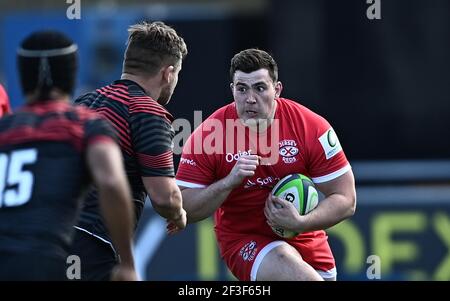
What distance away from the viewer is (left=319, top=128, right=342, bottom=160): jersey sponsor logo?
8.19m

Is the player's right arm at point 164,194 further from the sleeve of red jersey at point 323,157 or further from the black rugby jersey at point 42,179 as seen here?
the sleeve of red jersey at point 323,157

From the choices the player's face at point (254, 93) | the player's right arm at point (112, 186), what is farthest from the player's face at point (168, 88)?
the player's right arm at point (112, 186)

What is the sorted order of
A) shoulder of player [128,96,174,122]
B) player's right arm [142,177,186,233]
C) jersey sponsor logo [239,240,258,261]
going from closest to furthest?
player's right arm [142,177,186,233] → shoulder of player [128,96,174,122] → jersey sponsor logo [239,240,258,261]

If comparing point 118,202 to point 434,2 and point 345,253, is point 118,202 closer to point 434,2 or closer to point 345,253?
point 345,253

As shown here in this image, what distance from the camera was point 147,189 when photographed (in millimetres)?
7020

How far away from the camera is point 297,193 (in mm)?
7965

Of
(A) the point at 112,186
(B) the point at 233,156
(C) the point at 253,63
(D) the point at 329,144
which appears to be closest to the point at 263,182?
(B) the point at 233,156

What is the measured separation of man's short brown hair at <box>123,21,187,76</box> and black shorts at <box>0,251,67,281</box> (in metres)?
1.93

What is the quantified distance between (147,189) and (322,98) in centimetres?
669

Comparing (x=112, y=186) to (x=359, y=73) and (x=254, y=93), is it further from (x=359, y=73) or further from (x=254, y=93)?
(x=359, y=73)

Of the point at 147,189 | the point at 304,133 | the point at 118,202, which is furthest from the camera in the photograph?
the point at 304,133

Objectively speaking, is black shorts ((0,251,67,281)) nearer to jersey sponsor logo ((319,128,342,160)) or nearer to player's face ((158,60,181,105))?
player's face ((158,60,181,105))

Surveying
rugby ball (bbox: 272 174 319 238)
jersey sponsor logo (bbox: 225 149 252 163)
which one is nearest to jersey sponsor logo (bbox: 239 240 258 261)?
rugby ball (bbox: 272 174 319 238)

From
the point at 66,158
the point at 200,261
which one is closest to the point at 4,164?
the point at 66,158
